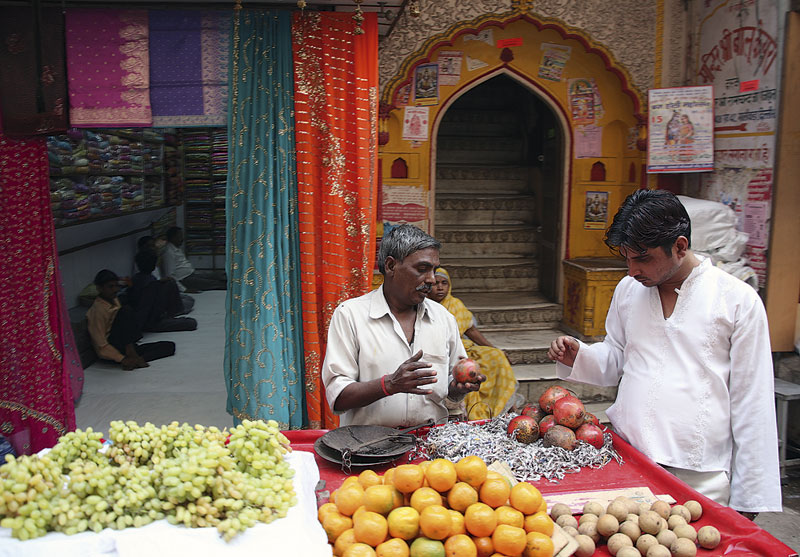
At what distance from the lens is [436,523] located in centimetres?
166

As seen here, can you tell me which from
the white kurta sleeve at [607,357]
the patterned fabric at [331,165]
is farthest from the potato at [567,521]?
the patterned fabric at [331,165]

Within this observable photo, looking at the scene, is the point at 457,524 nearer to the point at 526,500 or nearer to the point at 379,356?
the point at 526,500

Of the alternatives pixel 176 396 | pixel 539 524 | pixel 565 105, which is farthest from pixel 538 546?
pixel 565 105

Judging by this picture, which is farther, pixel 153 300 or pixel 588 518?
pixel 153 300

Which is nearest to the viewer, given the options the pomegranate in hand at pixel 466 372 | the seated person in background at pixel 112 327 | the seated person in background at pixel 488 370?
the pomegranate in hand at pixel 466 372

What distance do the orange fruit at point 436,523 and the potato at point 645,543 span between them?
0.55 meters

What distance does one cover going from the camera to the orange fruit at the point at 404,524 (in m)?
1.69

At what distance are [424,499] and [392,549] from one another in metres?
0.16

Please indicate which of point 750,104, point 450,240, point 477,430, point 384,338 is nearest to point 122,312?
point 450,240

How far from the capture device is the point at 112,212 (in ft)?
25.3

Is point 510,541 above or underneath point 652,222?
underneath

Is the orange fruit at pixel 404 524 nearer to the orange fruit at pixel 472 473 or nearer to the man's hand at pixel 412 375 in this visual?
the orange fruit at pixel 472 473

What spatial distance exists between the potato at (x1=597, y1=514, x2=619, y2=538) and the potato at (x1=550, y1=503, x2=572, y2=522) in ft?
0.34

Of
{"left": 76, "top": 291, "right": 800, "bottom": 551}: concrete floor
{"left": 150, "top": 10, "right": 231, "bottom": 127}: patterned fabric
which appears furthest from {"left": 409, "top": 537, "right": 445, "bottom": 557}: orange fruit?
{"left": 150, "top": 10, "right": 231, "bottom": 127}: patterned fabric
